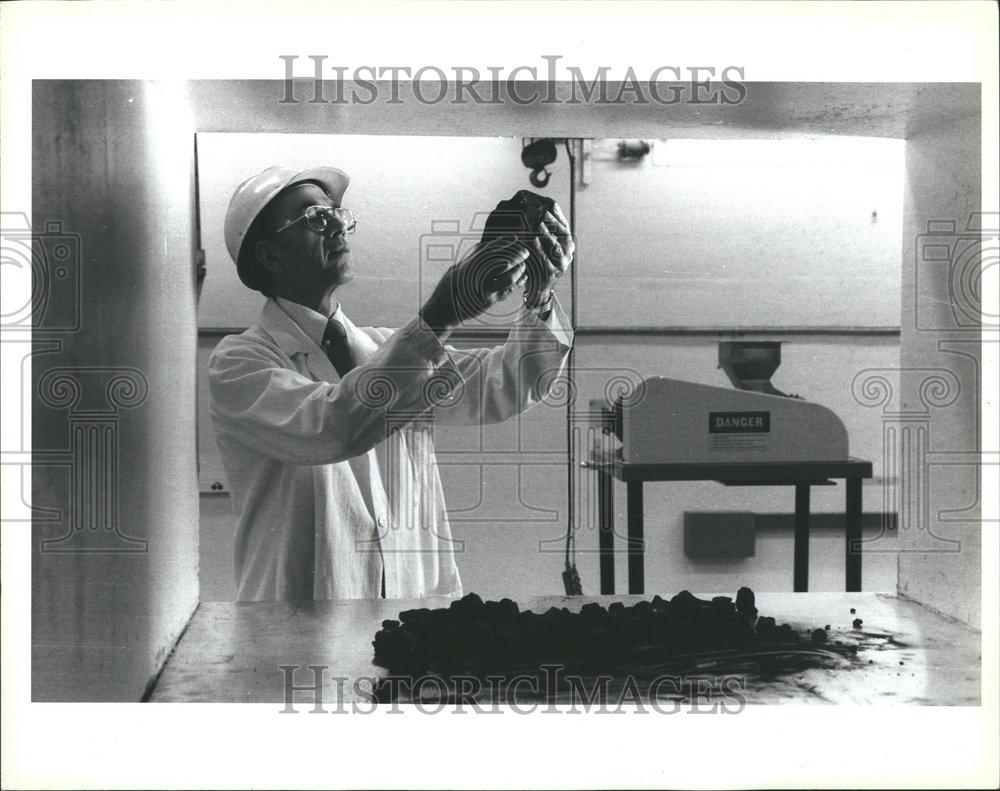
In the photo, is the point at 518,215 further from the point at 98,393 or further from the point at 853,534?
the point at 853,534

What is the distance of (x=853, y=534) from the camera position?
1830mm

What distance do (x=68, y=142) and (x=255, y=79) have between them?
27 centimetres

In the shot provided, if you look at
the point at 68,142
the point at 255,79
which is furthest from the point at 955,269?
the point at 68,142

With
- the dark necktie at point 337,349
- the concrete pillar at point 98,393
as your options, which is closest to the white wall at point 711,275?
the dark necktie at point 337,349

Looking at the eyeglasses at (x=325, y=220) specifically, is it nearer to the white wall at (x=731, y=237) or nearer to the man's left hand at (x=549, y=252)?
the man's left hand at (x=549, y=252)

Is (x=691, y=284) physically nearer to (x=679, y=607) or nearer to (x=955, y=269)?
(x=955, y=269)

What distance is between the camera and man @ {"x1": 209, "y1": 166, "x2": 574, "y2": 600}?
1.33 m

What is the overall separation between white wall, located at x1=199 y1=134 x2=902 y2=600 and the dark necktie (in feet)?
1.11

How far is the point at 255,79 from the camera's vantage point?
1179mm

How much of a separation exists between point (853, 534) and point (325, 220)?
1.21 metres

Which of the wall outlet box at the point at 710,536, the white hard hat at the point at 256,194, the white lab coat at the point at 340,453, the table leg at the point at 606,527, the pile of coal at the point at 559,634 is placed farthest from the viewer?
the wall outlet box at the point at 710,536

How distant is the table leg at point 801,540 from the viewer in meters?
1.85

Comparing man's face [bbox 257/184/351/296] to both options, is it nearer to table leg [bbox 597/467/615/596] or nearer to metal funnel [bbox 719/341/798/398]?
table leg [bbox 597/467/615/596]

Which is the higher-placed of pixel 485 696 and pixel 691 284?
pixel 691 284
